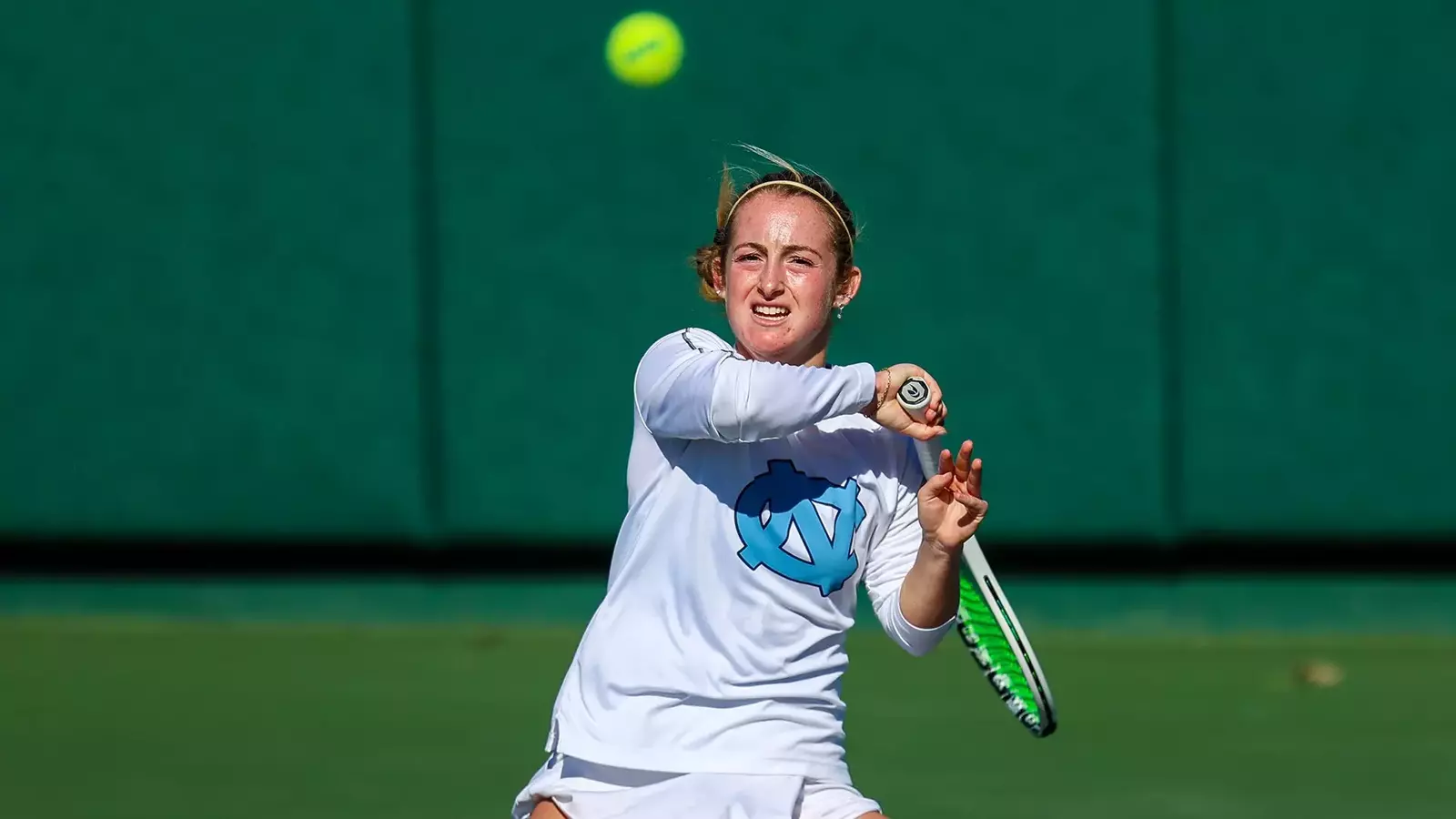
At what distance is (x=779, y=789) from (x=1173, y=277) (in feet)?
11.9

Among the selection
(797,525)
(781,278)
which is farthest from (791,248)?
(797,525)

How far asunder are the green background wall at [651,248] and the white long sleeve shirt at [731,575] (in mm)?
3197

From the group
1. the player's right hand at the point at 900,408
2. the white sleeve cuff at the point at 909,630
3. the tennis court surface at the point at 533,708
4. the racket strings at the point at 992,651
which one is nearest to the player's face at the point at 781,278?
the player's right hand at the point at 900,408

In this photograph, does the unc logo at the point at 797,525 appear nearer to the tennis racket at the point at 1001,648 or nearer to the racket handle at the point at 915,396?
the racket handle at the point at 915,396

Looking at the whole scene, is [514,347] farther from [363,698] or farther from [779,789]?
[779,789]

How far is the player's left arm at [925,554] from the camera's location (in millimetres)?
2828

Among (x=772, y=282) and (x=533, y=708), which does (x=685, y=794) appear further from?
(x=533, y=708)

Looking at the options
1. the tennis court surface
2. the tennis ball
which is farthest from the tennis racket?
the tennis ball

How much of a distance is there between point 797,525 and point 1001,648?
0.70m

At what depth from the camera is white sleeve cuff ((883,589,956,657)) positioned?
116 inches

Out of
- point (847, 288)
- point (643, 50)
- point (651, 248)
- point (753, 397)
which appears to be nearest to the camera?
point (753, 397)

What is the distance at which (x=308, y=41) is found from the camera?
20.3 ft

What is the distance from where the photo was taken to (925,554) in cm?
289

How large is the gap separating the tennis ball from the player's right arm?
8.84ft
